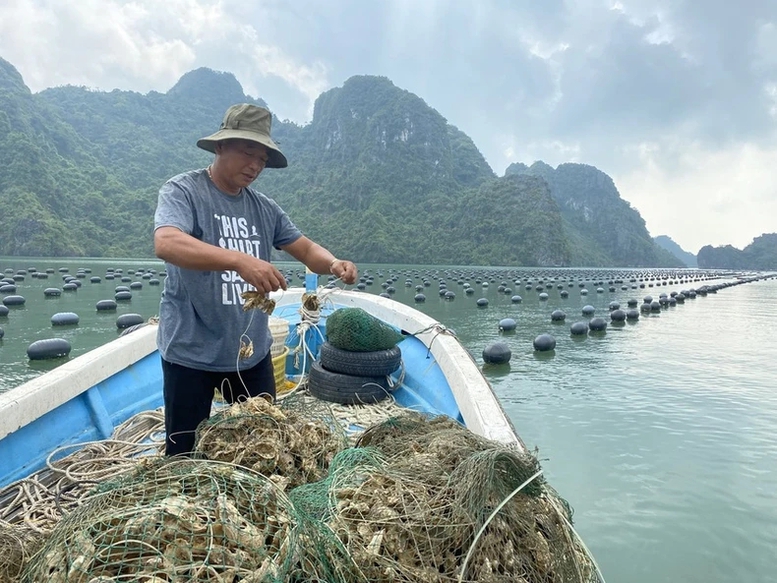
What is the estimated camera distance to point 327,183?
324 ft

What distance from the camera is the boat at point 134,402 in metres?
2.58

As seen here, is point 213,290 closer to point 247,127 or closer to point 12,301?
point 247,127

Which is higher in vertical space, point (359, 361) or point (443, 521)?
point (443, 521)

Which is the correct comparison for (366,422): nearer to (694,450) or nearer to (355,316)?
(355,316)

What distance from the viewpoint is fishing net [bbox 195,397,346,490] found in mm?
2043

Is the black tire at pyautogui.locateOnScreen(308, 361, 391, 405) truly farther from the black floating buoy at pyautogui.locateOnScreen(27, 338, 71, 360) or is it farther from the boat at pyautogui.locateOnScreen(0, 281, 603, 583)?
the black floating buoy at pyautogui.locateOnScreen(27, 338, 71, 360)

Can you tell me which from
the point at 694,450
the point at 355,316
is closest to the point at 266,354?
the point at 355,316

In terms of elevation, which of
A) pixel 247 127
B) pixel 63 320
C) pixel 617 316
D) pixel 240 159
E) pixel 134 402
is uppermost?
pixel 247 127

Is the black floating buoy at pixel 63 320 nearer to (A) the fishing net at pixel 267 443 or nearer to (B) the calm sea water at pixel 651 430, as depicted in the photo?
(B) the calm sea water at pixel 651 430

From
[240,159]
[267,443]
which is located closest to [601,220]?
[240,159]

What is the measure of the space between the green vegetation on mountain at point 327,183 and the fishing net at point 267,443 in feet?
234

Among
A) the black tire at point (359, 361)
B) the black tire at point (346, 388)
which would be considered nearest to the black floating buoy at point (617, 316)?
the black tire at point (359, 361)

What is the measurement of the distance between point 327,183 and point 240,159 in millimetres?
98986

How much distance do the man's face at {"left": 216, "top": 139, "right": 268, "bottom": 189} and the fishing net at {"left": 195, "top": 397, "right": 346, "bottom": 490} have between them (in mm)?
1105
